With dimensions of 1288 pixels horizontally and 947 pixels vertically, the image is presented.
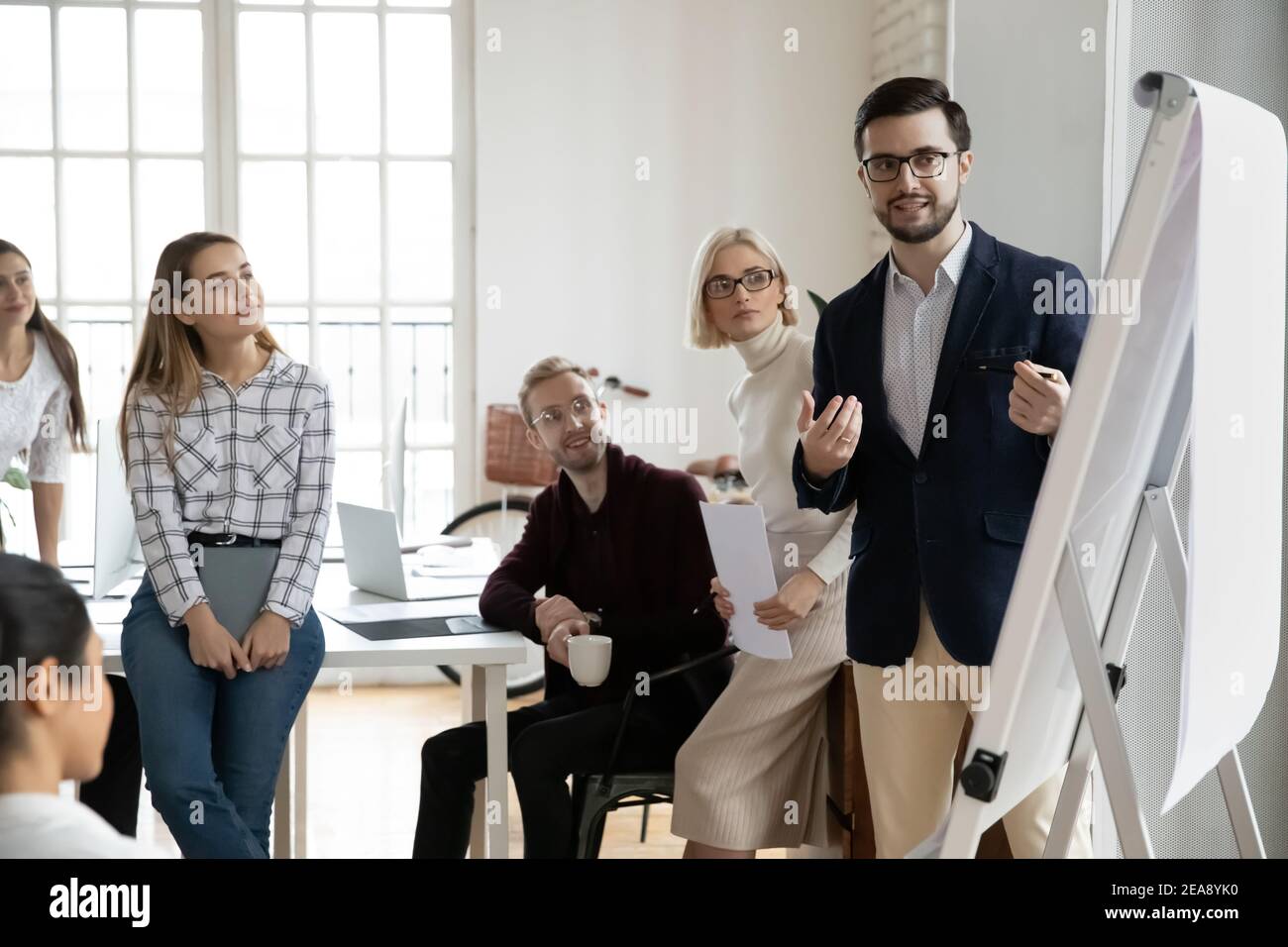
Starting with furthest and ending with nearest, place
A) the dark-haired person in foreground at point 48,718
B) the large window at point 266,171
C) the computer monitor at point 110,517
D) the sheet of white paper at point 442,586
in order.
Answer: the large window at point 266,171, the sheet of white paper at point 442,586, the computer monitor at point 110,517, the dark-haired person in foreground at point 48,718

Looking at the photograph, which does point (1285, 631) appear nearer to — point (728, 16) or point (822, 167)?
point (822, 167)

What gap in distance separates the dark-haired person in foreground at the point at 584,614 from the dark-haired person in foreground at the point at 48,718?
1.20 meters

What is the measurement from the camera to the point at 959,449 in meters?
1.72

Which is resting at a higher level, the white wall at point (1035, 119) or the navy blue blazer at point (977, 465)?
the white wall at point (1035, 119)

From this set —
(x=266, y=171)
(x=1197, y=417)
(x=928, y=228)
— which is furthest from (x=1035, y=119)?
(x=266, y=171)

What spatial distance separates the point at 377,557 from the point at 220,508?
545mm

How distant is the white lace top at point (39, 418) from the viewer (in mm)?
2510

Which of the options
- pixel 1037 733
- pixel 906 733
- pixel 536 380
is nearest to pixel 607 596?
pixel 536 380

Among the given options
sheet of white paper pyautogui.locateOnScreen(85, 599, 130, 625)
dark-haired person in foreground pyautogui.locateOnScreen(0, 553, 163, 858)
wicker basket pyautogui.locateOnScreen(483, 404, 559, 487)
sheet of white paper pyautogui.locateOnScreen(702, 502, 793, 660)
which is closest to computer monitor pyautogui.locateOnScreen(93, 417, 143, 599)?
sheet of white paper pyautogui.locateOnScreen(85, 599, 130, 625)

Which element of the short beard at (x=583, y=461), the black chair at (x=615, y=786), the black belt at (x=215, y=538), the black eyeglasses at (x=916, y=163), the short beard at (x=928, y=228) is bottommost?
the black chair at (x=615, y=786)

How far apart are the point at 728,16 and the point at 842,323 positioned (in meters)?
3.24

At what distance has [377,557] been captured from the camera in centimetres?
264

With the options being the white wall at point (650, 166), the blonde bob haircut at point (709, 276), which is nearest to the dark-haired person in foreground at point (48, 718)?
the blonde bob haircut at point (709, 276)

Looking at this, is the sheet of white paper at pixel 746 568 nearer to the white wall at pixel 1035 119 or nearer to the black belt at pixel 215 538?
the black belt at pixel 215 538
